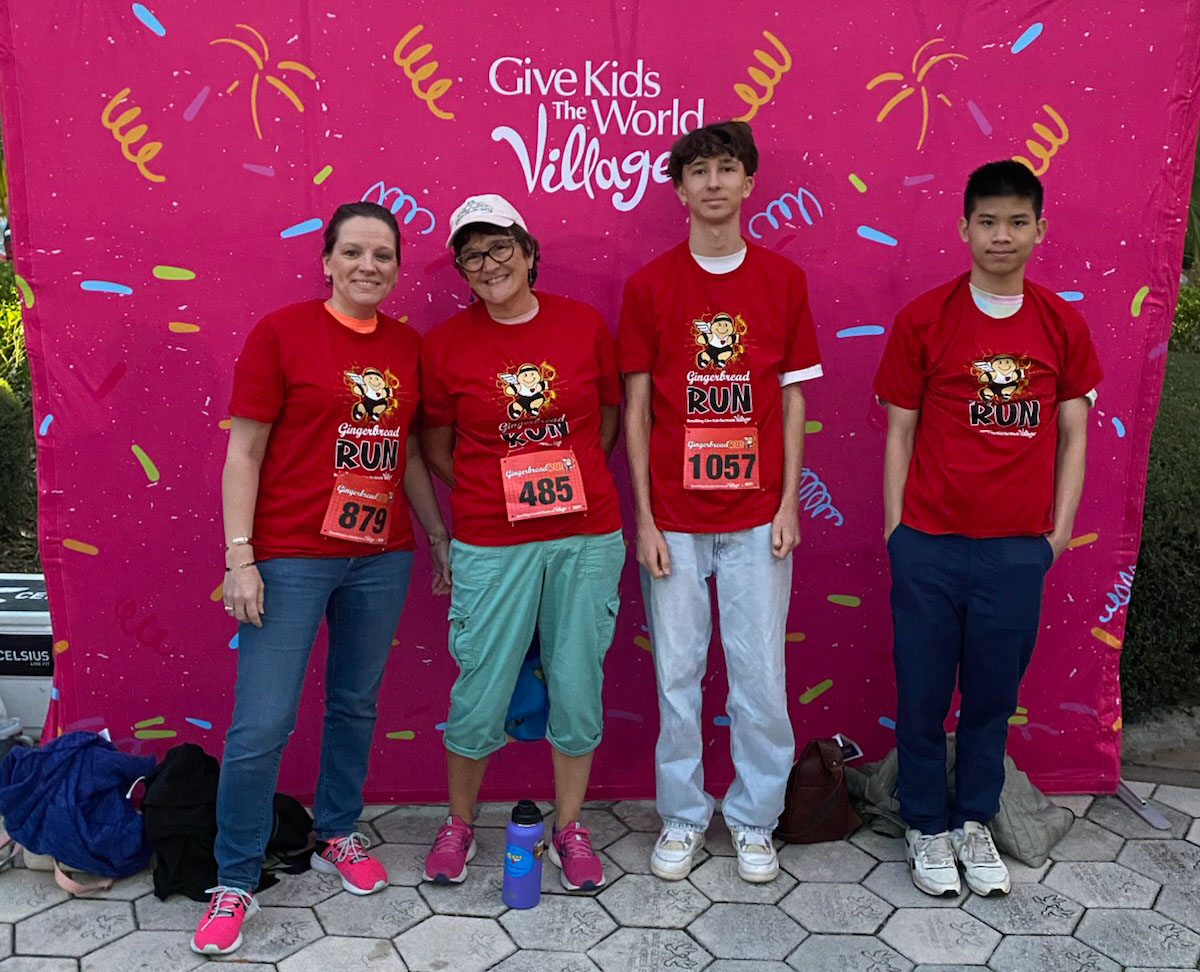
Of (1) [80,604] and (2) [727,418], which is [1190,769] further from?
(1) [80,604]

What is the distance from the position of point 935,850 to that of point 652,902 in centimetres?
80

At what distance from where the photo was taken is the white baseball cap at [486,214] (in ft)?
9.44

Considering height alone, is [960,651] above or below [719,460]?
below

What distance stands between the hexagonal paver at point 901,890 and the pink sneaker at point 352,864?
1.35 m

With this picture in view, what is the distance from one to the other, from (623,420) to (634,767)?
1.15 meters

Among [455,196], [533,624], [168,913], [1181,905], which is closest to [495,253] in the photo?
[455,196]

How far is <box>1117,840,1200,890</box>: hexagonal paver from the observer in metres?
3.24

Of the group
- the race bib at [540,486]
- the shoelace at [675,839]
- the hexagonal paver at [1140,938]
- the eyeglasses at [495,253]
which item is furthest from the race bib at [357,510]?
the hexagonal paver at [1140,938]

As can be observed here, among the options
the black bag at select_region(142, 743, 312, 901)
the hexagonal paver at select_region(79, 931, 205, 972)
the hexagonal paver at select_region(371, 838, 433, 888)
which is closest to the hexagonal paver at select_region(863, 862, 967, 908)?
the hexagonal paver at select_region(371, 838, 433, 888)

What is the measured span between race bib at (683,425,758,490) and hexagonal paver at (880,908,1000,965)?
3.97ft

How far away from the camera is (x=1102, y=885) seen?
3.21m

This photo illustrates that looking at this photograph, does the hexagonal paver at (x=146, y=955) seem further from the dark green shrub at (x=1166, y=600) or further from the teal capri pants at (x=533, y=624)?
the dark green shrub at (x=1166, y=600)

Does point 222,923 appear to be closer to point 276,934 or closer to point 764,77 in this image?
point 276,934

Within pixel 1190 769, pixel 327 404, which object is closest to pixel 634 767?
pixel 327 404
